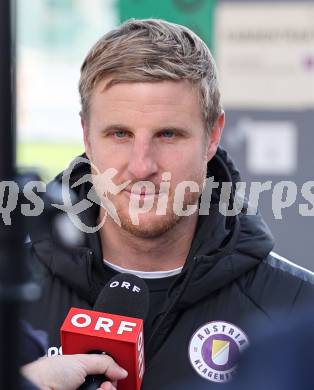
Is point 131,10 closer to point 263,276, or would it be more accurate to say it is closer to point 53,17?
point 53,17

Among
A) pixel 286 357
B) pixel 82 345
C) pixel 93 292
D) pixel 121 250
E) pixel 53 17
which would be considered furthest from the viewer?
pixel 53 17

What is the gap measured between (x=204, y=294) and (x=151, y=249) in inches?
7.7

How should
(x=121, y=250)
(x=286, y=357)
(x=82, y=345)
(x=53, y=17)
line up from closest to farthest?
(x=286, y=357)
(x=82, y=345)
(x=121, y=250)
(x=53, y=17)

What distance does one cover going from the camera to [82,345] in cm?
141

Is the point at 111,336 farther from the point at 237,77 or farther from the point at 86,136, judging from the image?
the point at 237,77

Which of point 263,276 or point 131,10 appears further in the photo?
point 131,10

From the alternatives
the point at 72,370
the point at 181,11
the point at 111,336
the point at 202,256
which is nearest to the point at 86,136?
the point at 202,256

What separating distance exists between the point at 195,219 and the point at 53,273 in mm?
394

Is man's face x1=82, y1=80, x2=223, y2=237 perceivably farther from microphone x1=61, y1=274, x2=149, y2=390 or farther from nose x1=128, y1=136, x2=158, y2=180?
microphone x1=61, y1=274, x2=149, y2=390

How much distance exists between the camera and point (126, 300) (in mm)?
1537

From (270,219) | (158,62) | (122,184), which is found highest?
(158,62)

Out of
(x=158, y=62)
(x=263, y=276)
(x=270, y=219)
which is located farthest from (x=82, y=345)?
(x=270, y=219)

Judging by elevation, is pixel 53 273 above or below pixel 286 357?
below

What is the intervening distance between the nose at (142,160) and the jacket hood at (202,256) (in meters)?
0.23
